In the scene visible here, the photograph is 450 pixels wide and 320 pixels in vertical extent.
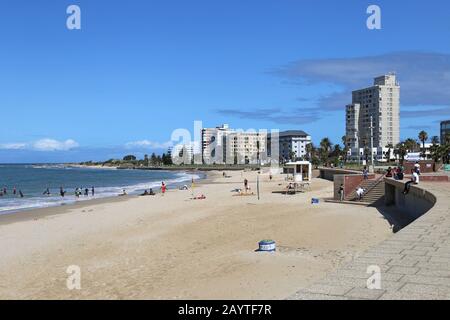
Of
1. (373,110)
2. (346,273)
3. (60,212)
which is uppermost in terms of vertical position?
(373,110)

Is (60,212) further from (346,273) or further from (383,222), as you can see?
(346,273)

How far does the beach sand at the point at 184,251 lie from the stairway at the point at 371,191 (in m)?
2.11

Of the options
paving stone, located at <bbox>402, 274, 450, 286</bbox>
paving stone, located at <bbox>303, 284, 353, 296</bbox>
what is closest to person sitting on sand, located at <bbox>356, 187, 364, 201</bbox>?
paving stone, located at <bbox>402, 274, 450, 286</bbox>

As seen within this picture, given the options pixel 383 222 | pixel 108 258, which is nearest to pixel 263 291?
pixel 108 258

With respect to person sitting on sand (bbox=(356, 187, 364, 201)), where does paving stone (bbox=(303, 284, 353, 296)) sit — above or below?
above

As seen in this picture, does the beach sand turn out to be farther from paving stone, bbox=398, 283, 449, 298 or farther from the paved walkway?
paving stone, bbox=398, 283, 449, 298

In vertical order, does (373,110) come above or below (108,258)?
above

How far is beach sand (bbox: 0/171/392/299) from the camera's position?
10906 millimetres

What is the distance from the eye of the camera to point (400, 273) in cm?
618

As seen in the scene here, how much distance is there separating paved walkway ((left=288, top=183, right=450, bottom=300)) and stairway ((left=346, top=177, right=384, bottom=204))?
59.9ft

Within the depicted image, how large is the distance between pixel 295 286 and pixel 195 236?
8974 millimetres

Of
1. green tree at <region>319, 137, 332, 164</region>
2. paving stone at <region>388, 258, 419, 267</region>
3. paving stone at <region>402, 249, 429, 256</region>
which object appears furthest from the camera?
green tree at <region>319, 137, 332, 164</region>

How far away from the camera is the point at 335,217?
71.0 ft

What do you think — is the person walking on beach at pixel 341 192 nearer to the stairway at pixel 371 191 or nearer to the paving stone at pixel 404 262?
the stairway at pixel 371 191
